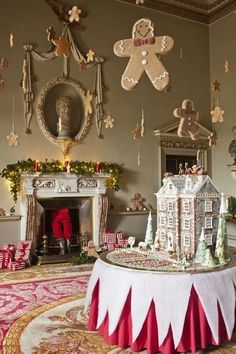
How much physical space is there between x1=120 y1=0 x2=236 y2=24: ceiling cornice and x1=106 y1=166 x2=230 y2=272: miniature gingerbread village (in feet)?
22.2

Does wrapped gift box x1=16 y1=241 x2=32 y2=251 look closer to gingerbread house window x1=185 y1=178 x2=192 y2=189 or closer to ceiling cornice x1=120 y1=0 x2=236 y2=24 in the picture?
gingerbread house window x1=185 y1=178 x2=192 y2=189

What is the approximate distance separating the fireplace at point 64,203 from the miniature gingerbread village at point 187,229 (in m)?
3.82

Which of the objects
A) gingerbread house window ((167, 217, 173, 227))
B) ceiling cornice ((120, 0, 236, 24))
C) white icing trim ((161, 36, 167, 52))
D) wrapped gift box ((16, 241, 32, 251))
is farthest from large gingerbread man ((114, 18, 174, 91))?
ceiling cornice ((120, 0, 236, 24))

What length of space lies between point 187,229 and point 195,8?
→ 7.95 meters

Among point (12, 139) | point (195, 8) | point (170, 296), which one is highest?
point (195, 8)

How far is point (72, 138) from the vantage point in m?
8.16

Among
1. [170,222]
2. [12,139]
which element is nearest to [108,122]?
[12,139]

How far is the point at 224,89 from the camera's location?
9750mm

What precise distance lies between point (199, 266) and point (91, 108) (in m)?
5.71

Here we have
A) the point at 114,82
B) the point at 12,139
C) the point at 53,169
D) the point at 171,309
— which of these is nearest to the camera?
the point at 171,309

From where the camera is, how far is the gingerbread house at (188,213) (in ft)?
12.3

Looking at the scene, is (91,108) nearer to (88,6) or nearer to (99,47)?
(99,47)

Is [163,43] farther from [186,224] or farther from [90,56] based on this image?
[90,56]

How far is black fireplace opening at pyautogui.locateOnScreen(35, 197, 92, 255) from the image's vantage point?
776cm
